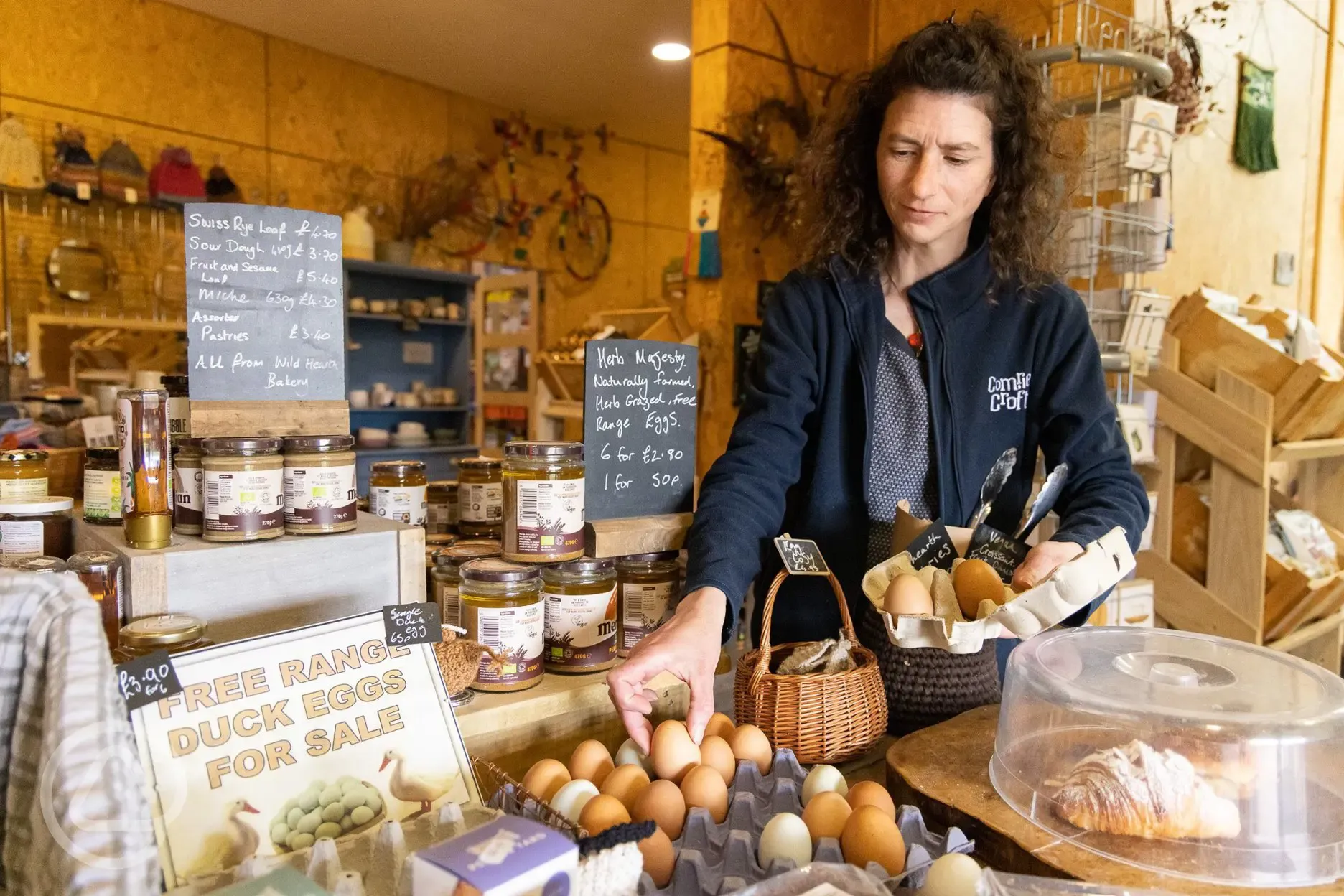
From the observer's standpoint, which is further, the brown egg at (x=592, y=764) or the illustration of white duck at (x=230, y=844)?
the brown egg at (x=592, y=764)

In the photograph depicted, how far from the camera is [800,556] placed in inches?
52.4

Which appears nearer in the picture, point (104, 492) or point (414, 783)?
point (414, 783)

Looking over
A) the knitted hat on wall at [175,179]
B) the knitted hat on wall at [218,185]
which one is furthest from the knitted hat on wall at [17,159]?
the knitted hat on wall at [218,185]

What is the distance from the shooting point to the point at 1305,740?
0.99 metres

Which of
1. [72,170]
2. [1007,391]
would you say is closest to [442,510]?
[1007,391]

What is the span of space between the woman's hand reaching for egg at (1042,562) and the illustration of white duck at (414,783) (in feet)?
2.53

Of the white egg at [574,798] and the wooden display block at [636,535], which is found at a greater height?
the wooden display block at [636,535]

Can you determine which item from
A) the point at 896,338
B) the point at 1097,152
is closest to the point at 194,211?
the point at 896,338

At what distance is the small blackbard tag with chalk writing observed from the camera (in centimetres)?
129

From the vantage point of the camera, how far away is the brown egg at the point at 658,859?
2.92 ft

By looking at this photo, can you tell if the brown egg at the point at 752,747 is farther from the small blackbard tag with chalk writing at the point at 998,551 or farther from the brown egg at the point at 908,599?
the small blackbard tag with chalk writing at the point at 998,551

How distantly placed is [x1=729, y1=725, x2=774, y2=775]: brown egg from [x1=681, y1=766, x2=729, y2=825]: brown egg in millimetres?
102

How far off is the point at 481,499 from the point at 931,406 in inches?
34.2

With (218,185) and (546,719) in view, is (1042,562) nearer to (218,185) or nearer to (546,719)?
(546,719)
